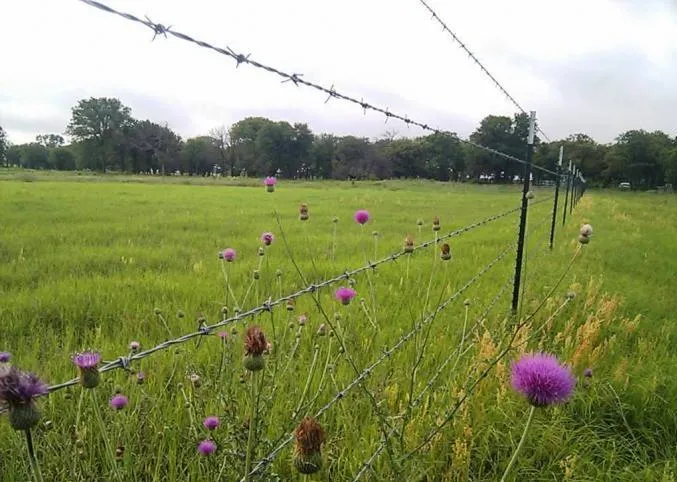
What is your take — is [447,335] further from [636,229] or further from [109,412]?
[636,229]

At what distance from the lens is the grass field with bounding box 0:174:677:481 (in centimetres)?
197

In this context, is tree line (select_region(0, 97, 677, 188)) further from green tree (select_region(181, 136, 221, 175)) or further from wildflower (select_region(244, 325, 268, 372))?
wildflower (select_region(244, 325, 268, 372))

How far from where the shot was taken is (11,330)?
333 centimetres

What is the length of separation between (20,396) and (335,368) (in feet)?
6.90

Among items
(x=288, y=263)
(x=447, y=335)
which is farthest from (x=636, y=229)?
(x=447, y=335)

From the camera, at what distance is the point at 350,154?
78.1 meters

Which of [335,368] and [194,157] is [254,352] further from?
[194,157]

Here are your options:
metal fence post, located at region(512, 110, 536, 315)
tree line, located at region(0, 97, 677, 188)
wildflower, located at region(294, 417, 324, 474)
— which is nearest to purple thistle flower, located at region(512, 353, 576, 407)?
wildflower, located at region(294, 417, 324, 474)

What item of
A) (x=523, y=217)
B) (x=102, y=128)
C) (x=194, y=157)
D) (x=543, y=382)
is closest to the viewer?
(x=543, y=382)

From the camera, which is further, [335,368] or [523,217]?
[523,217]

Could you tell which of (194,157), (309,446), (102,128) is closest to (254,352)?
(309,446)

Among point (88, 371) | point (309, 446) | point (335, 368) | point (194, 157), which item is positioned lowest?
point (335, 368)

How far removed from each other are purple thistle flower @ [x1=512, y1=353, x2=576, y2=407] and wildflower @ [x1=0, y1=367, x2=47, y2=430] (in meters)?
0.97

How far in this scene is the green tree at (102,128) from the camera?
134ft
